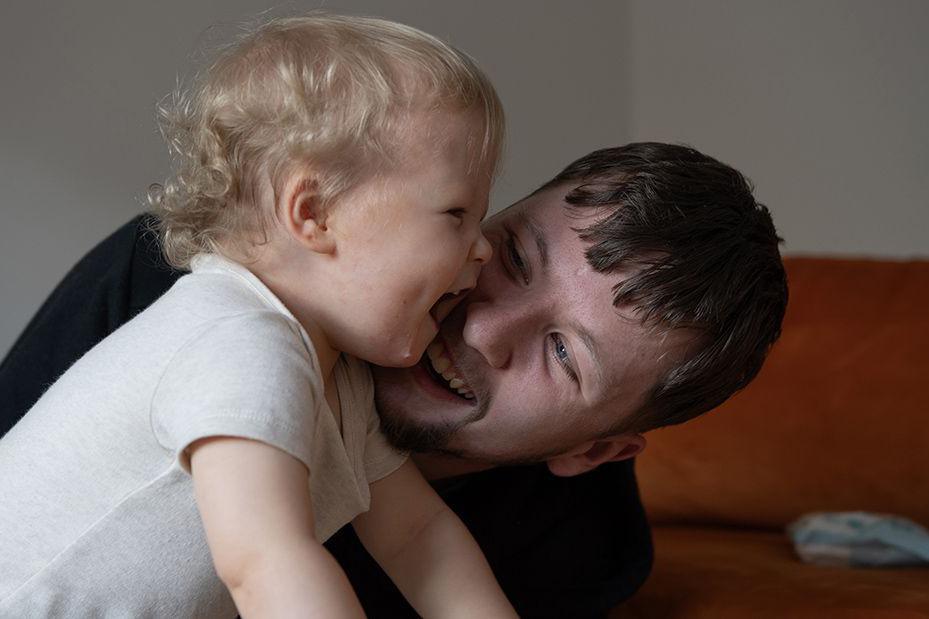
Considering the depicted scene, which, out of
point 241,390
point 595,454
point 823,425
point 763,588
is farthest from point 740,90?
point 241,390

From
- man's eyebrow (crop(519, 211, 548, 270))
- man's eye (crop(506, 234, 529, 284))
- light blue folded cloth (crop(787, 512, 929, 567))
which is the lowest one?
light blue folded cloth (crop(787, 512, 929, 567))

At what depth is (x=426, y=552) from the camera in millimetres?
1214

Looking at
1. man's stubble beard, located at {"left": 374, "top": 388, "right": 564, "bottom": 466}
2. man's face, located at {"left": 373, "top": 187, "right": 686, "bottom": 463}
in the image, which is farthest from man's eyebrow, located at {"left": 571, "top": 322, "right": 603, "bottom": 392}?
man's stubble beard, located at {"left": 374, "top": 388, "right": 564, "bottom": 466}

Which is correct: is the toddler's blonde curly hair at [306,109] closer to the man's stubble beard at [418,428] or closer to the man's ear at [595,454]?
the man's stubble beard at [418,428]

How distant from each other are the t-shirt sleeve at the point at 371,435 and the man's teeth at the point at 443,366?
8 cm

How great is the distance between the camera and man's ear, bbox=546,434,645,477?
1445 millimetres

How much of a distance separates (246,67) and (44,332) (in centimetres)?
54

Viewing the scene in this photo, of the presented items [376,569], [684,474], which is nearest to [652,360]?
[376,569]

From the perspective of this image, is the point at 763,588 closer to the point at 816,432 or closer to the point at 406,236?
the point at 816,432

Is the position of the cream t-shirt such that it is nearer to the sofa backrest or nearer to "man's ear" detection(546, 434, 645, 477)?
"man's ear" detection(546, 434, 645, 477)

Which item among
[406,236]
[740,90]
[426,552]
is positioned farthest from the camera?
Answer: [740,90]

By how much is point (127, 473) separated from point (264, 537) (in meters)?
0.22

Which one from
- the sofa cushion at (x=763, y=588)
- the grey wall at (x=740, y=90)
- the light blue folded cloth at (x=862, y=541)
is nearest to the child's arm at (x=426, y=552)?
the sofa cushion at (x=763, y=588)

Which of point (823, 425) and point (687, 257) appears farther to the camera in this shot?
point (823, 425)
